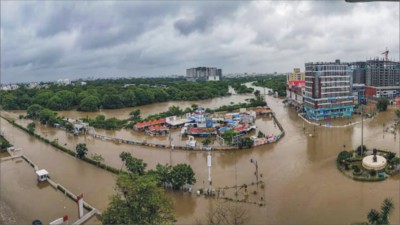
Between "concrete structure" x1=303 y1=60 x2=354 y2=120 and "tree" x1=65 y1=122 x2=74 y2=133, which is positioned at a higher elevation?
"concrete structure" x1=303 y1=60 x2=354 y2=120

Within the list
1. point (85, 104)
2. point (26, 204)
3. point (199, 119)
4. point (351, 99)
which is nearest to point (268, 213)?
point (26, 204)

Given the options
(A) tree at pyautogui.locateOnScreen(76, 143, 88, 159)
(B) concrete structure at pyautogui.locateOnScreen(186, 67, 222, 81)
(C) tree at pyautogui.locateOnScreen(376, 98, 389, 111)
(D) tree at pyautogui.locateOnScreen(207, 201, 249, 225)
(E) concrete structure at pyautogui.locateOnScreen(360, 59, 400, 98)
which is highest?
(B) concrete structure at pyautogui.locateOnScreen(186, 67, 222, 81)

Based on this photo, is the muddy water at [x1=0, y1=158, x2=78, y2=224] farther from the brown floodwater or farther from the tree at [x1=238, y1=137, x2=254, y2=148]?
the tree at [x1=238, y1=137, x2=254, y2=148]

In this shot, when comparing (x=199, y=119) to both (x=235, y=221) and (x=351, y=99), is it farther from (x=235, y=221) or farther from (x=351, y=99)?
(x=235, y=221)

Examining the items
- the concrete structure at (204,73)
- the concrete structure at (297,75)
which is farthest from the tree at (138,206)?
the concrete structure at (204,73)

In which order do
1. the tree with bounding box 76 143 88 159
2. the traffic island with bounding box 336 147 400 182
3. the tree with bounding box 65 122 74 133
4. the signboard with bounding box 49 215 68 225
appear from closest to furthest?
the signboard with bounding box 49 215 68 225, the traffic island with bounding box 336 147 400 182, the tree with bounding box 76 143 88 159, the tree with bounding box 65 122 74 133

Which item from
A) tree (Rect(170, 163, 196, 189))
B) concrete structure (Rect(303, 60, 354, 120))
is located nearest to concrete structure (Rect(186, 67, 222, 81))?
concrete structure (Rect(303, 60, 354, 120))

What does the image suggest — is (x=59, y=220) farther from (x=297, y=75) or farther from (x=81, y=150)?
(x=297, y=75)

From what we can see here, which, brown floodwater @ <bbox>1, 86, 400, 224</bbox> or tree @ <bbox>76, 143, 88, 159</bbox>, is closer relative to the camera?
brown floodwater @ <bbox>1, 86, 400, 224</bbox>
